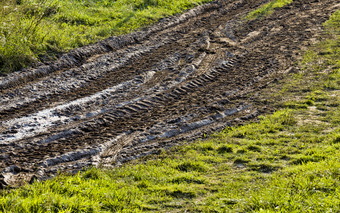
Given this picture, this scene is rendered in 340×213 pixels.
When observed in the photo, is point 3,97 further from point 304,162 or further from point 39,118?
point 304,162

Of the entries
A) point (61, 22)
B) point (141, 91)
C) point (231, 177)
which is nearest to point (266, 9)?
point (61, 22)

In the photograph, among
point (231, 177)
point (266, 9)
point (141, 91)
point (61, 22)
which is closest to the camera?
point (231, 177)

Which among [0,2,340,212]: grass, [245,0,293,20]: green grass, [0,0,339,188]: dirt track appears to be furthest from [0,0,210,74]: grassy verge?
[0,2,340,212]: grass

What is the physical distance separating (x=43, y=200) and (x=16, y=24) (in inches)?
315

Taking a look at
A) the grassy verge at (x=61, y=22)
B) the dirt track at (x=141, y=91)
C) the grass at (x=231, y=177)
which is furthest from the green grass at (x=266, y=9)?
the grass at (x=231, y=177)

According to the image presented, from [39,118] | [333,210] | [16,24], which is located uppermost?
[16,24]

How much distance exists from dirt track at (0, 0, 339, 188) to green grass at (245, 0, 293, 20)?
90cm

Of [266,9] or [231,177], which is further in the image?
[266,9]

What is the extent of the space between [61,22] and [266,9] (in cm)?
859

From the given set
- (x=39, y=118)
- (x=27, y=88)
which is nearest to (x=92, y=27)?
(x=27, y=88)

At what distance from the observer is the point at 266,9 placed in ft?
54.0

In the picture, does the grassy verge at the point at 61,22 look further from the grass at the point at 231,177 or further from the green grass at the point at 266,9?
the grass at the point at 231,177

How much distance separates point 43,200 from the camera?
458 cm

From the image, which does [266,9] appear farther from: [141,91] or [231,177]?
[231,177]
